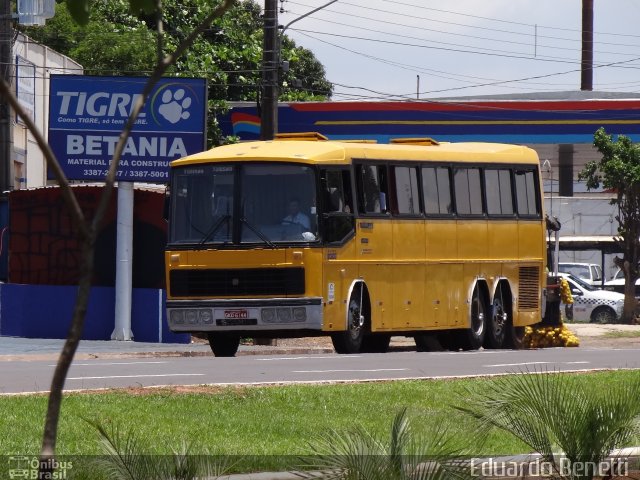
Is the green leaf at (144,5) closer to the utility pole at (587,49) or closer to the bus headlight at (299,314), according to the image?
the bus headlight at (299,314)

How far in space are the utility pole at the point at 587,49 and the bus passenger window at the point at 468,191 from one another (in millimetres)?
A: 45298

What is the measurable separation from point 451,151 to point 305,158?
3.86m

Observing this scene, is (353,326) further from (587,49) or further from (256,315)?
(587,49)

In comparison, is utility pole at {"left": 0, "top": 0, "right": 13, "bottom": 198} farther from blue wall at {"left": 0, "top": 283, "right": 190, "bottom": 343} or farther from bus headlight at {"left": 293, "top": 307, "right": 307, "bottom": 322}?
bus headlight at {"left": 293, "top": 307, "right": 307, "bottom": 322}

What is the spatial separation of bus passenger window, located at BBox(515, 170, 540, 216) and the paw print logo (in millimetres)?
6391

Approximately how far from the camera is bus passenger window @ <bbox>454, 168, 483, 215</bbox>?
24.8m

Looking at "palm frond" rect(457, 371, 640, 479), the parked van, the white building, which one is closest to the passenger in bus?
"palm frond" rect(457, 371, 640, 479)

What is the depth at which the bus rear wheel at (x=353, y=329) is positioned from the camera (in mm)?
22406

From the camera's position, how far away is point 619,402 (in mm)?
7805

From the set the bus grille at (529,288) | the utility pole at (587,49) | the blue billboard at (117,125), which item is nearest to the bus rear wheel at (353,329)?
the bus grille at (529,288)

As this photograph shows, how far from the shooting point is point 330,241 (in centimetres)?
2189

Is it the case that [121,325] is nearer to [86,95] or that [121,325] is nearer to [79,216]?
[86,95]

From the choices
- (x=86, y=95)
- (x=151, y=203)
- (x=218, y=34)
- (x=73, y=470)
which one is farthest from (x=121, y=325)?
(x=218, y=34)
